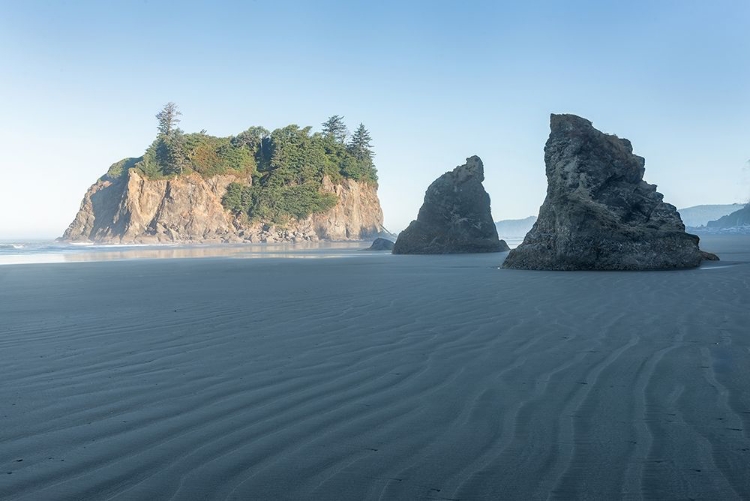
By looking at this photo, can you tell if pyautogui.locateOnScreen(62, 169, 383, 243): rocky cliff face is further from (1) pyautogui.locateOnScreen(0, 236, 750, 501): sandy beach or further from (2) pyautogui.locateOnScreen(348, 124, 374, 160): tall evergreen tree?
(1) pyautogui.locateOnScreen(0, 236, 750, 501): sandy beach

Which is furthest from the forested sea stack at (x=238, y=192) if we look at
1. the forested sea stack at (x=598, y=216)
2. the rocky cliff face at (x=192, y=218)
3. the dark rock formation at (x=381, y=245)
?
the forested sea stack at (x=598, y=216)

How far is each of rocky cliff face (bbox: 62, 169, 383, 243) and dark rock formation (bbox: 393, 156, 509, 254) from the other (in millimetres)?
43249

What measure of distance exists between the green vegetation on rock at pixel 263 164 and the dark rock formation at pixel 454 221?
5205 cm

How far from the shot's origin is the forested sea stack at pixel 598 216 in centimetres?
1220

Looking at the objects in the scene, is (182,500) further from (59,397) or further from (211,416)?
(59,397)

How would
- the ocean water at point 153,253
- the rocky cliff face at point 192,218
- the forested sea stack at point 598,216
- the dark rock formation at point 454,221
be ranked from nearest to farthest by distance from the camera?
the forested sea stack at point 598,216 → the ocean water at point 153,253 → the dark rock formation at point 454,221 → the rocky cliff face at point 192,218

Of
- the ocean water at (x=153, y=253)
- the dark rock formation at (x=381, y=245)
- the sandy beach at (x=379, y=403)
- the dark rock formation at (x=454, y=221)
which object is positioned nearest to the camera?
the sandy beach at (x=379, y=403)

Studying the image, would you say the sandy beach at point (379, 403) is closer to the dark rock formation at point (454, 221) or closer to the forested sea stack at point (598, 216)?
the forested sea stack at point (598, 216)

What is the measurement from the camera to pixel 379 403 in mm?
3297

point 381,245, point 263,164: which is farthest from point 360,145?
point 381,245

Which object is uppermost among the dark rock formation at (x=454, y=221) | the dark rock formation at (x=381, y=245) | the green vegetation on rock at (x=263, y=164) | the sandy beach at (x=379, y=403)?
the green vegetation on rock at (x=263, y=164)

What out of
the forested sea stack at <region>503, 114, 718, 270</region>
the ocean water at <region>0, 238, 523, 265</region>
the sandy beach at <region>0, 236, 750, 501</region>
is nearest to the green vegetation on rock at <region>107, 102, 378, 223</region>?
the ocean water at <region>0, 238, 523, 265</region>

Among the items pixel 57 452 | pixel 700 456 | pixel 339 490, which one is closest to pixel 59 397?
pixel 57 452

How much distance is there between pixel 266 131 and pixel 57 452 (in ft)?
275
